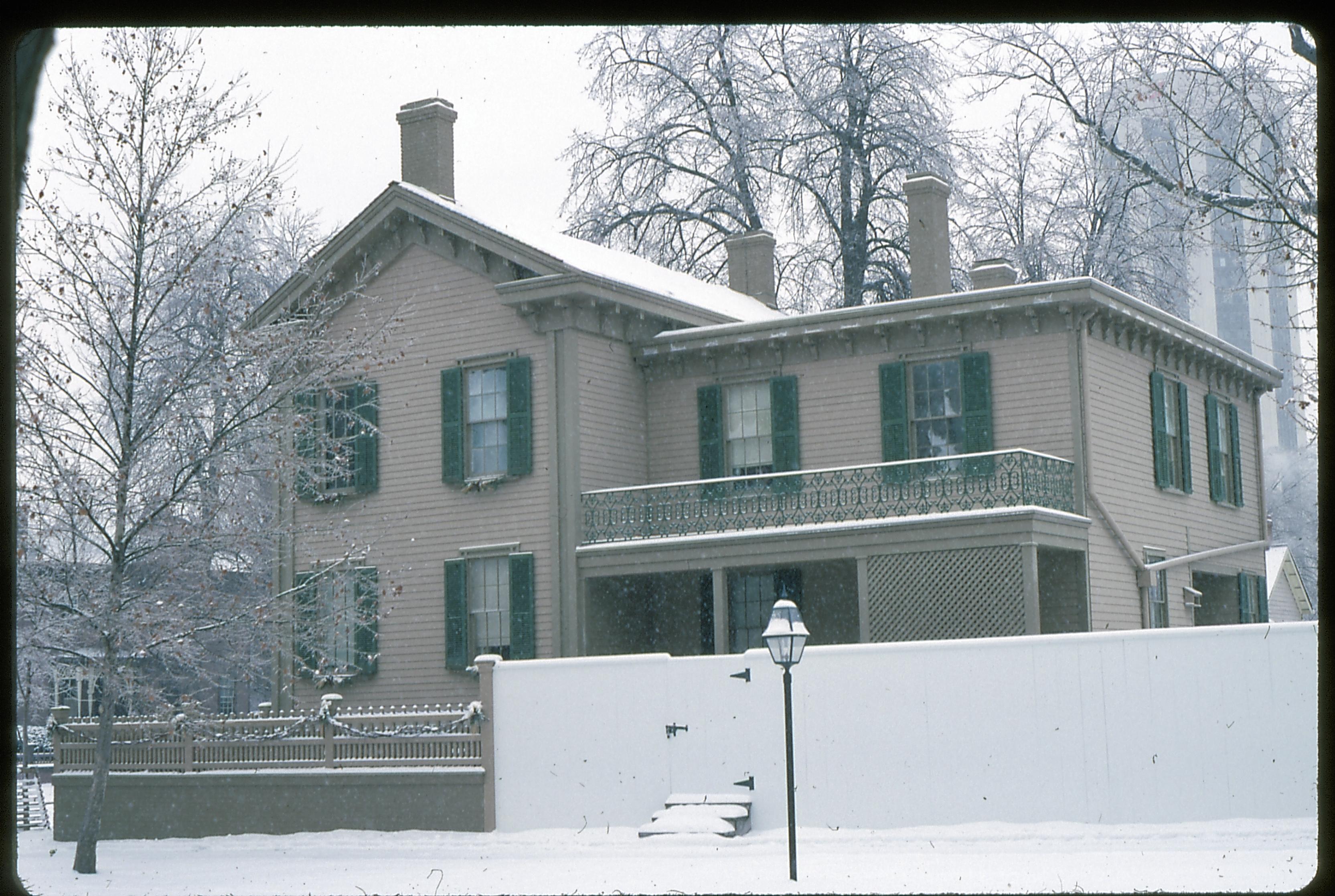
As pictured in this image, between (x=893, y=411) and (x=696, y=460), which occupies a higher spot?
(x=893, y=411)

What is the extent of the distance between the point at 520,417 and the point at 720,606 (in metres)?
3.88

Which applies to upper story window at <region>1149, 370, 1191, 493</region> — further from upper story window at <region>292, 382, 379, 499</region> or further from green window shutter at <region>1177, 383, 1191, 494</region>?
upper story window at <region>292, 382, 379, 499</region>

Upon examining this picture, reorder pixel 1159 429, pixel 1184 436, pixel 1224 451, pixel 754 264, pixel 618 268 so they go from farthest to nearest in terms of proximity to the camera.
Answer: pixel 754 264 → pixel 1224 451 → pixel 618 268 → pixel 1184 436 → pixel 1159 429

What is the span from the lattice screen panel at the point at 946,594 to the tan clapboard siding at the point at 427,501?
4600mm

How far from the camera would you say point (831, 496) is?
19766 millimetres

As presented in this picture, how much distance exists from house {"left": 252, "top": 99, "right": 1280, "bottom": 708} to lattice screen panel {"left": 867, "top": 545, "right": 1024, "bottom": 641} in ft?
0.12

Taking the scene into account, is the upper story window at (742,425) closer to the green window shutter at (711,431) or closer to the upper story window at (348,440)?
the green window shutter at (711,431)

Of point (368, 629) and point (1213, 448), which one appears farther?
point (1213, 448)

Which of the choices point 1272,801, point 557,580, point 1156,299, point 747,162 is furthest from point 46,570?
point 1156,299

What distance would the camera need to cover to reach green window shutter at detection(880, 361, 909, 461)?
2031cm

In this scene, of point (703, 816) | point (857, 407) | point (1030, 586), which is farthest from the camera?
point (857, 407)

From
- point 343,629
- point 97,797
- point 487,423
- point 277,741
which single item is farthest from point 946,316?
point 97,797

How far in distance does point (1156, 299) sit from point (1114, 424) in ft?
48.8

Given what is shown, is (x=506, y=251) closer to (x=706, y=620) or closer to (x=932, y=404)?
(x=706, y=620)
